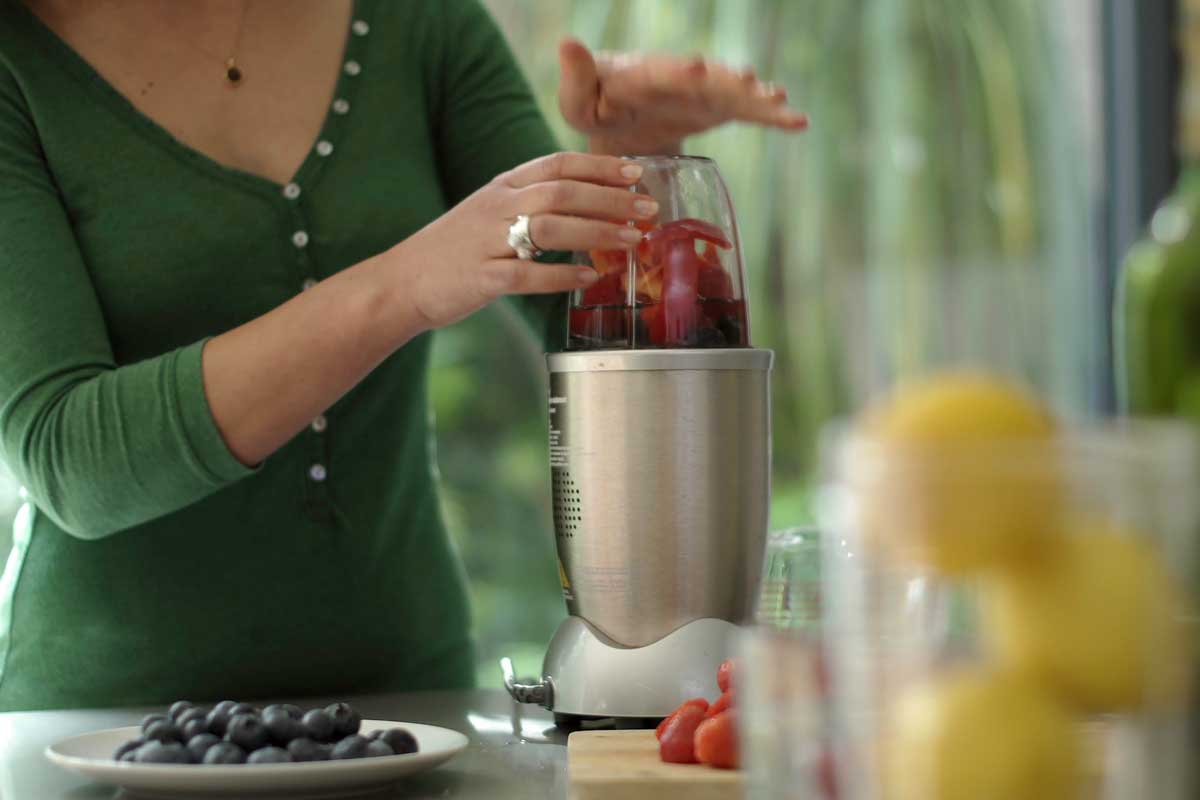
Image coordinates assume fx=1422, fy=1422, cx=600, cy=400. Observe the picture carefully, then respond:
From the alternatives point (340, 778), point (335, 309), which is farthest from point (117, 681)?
point (340, 778)

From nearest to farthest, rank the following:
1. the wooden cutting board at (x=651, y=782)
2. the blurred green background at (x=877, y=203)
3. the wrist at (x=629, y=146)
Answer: the wooden cutting board at (x=651, y=782)
the wrist at (x=629, y=146)
the blurred green background at (x=877, y=203)

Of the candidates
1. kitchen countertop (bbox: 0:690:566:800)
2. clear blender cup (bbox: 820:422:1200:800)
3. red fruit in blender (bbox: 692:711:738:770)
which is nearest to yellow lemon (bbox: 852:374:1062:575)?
clear blender cup (bbox: 820:422:1200:800)

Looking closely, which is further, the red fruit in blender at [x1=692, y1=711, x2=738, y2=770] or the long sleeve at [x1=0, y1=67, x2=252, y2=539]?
the long sleeve at [x1=0, y1=67, x2=252, y2=539]

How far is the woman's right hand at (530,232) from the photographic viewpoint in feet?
3.40

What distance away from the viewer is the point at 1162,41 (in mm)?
2605

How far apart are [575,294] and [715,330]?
0.12 meters

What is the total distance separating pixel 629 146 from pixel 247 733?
667mm

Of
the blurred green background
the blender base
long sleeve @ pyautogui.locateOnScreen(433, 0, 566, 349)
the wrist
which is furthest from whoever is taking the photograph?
the blurred green background

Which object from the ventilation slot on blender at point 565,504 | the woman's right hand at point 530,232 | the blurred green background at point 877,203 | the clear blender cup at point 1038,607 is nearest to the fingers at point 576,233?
the woman's right hand at point 530,232

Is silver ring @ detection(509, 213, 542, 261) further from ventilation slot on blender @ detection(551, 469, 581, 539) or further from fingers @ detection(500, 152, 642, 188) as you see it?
ventilation slot on blender @ detection(551, 469, 581, 539)

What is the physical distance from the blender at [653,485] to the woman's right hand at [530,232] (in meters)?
0.05

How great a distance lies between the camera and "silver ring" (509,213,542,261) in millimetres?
1045

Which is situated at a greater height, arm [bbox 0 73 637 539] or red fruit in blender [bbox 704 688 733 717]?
arm [bbox 0 73 637 539]

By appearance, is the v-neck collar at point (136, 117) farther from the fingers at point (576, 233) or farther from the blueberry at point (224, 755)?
the blueberry at point (224, 755)
